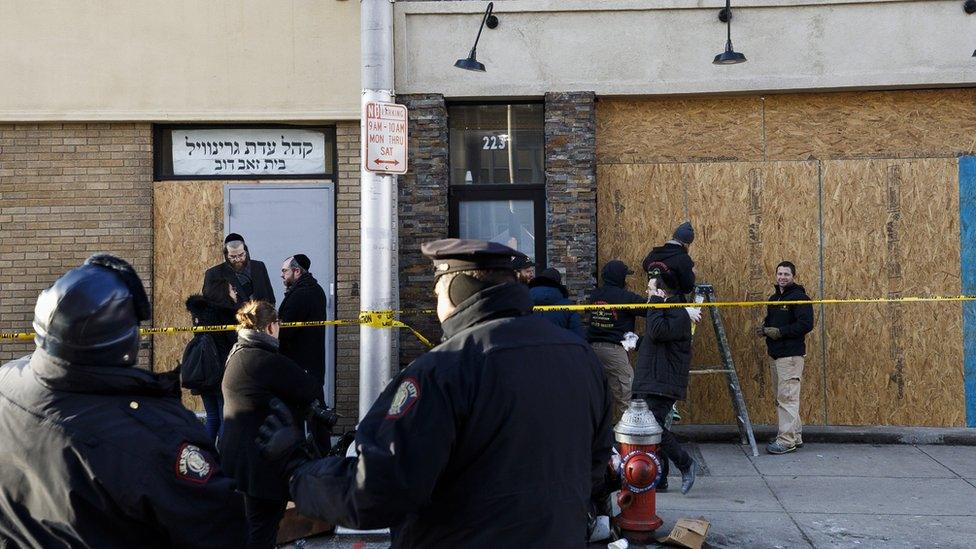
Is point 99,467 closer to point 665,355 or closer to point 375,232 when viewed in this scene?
point 375,232

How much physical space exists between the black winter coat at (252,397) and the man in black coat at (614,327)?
384 cm

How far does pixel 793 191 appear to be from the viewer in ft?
31.6

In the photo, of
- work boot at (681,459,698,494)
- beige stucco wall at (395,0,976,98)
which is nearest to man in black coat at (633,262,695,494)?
work boot at (681,459,698,494)

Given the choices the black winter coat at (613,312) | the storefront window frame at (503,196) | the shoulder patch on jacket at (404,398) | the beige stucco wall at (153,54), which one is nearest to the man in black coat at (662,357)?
the black winter coat at (613,312)

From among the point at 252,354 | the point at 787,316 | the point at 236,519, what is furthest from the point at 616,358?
the point at 236,519

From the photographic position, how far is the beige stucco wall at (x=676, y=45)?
941 centimetres

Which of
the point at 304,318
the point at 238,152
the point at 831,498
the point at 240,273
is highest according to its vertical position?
the point at 238,152

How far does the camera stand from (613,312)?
8.52 metres

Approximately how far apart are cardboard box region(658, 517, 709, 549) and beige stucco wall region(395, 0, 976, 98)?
4870 millimetres

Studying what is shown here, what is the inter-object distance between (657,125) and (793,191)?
1.53 metres

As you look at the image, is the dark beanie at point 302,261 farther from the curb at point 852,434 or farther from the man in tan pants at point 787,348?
the man in tan pants at point 787,348

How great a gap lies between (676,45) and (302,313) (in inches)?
182

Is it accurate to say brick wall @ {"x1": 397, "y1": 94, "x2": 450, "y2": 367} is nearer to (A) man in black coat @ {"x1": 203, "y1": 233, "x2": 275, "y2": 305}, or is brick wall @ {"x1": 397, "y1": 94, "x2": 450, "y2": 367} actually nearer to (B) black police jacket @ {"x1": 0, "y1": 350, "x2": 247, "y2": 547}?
(A) man in black coat @ {"x1": 203, "y1": 233, "x2": 275, "y2": 305}

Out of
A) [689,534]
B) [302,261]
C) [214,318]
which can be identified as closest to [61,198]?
[214,318]
